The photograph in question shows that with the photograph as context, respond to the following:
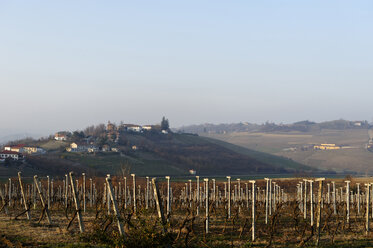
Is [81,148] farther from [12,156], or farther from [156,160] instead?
[12,156]

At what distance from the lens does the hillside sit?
8700cm

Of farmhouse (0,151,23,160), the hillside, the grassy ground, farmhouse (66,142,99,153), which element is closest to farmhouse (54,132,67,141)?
the hillside

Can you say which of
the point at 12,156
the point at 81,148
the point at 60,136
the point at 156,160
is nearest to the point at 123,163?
the point at 156,160

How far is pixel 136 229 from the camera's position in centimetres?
1139

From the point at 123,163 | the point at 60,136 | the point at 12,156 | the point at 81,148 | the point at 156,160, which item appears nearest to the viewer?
the point at 12,156

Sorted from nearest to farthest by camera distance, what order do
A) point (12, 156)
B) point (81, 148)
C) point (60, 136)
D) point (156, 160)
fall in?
1. point (12, 156)
2. point (156, 160)
3. point (81, 148)
4. point (60, 136)

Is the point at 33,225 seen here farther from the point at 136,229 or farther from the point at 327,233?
the point at 327,233

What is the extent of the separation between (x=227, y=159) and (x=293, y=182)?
71074 mm

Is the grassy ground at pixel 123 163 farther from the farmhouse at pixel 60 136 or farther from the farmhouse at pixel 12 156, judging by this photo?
the farmhouse at pixel 60 136

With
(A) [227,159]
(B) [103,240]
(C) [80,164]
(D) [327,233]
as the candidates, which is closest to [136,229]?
(B) [103,240]

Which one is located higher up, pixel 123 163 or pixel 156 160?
pixel 123 163

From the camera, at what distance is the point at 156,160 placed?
114062 millimetres

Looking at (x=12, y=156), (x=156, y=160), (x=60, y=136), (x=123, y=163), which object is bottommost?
(x=156, y=160)

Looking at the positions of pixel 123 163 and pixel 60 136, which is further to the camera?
pixel 60 136
